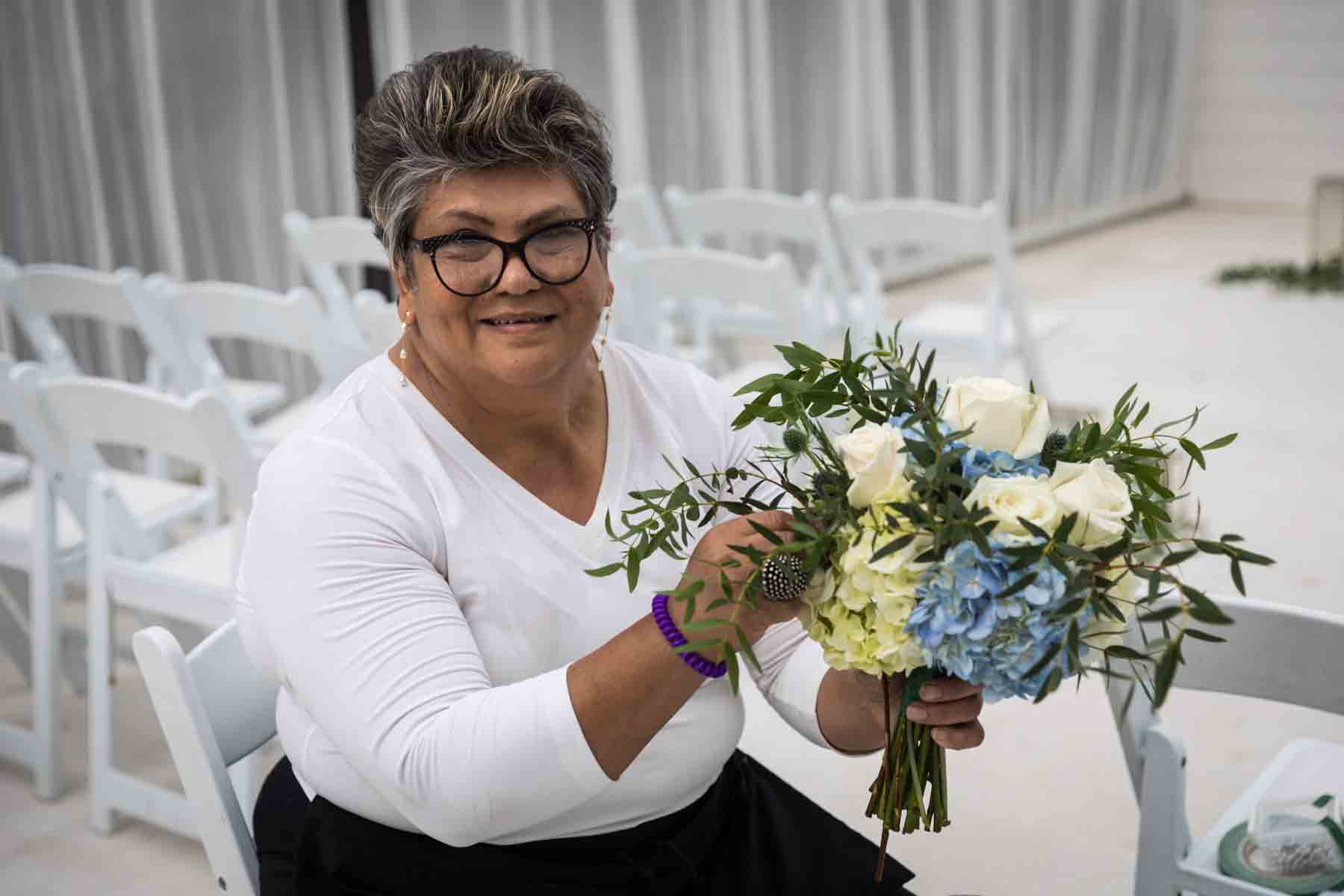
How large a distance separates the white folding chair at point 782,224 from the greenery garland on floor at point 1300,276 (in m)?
3.62

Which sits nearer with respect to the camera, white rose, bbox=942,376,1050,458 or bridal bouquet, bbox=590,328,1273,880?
bridal bouquet, bbox=590,328,1273,880

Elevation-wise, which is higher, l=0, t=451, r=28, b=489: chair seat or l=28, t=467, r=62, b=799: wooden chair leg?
l=0, t=451, r=28, b=489: chair seat

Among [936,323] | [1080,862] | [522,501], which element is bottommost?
[1080,862]

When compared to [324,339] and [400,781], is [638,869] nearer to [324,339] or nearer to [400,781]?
[400,781]

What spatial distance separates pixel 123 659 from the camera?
3605 mm

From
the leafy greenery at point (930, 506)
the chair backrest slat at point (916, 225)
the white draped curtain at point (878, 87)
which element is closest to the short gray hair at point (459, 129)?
the leafy greenery at point (930, 506)

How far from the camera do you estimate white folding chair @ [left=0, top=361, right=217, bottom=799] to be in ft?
9.43

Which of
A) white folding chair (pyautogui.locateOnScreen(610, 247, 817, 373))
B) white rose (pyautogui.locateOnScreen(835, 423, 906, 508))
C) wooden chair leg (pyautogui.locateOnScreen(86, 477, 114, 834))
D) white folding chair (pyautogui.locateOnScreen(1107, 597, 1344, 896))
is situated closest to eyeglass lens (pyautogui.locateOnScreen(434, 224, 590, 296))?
white rose (pyautogui.locateOnScreen(835, 423, 906, 508))

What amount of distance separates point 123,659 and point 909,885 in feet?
6.88

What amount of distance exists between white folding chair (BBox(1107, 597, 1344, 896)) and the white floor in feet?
1.46

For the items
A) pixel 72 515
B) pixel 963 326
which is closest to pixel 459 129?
pixel 72 515

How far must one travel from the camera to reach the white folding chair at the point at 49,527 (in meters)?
2.87

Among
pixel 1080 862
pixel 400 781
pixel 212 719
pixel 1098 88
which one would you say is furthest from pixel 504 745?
pixel 1098 88

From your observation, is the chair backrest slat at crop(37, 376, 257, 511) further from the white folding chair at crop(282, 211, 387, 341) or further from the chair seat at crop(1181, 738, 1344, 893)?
the chair seat at crop(1181, 738, 1344, 893)
